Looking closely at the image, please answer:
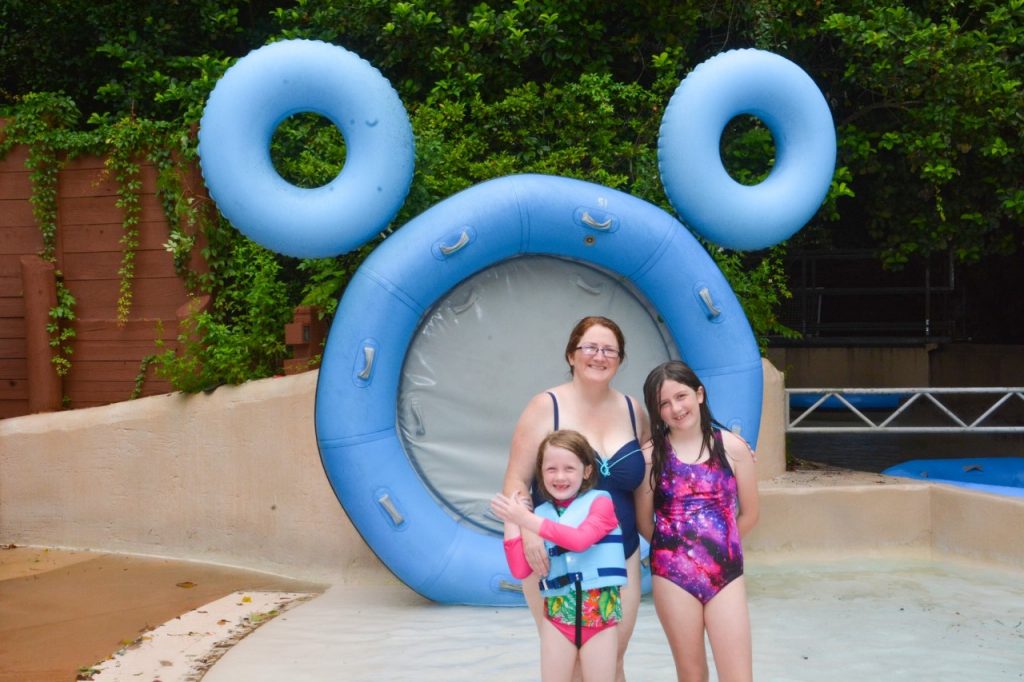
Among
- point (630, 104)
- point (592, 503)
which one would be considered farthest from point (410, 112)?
point (592, 503)

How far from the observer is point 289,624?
4.30 meters

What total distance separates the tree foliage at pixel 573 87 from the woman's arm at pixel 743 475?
Answer: 2.88m

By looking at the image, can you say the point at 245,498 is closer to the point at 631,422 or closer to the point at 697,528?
the point at 631,422

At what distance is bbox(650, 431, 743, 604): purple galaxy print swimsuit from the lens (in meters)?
2.61

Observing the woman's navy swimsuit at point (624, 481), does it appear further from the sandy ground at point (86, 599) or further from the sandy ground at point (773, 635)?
the sandy ground at point (86, 599)

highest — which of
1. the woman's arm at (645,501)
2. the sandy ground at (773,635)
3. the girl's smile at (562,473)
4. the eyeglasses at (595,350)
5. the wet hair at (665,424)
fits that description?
the eyeglasses at (595,350)

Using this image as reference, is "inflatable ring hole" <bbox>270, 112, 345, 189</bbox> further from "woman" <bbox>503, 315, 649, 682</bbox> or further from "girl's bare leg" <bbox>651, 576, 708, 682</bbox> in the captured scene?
"girl's bare leg" <bbox>651, 576, 708, 682</bbox>

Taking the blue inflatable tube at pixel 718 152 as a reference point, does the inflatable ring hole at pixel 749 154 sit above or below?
above

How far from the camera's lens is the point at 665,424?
8.86 feet

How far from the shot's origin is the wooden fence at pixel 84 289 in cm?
611

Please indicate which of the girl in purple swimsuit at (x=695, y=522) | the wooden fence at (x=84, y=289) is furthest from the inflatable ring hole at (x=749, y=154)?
the girl in purple swimsuit at (x=695, y=522)

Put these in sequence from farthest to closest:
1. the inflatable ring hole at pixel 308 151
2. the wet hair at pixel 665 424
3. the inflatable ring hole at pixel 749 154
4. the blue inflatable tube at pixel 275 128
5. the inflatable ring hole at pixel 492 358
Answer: the inflatable ring hole at pixel 749 154 → the inflatable ring hole at pixel 308 151 → the inflatable ring hole at pixel 492 358 → the blue inflatable tube at pixel 275 128 → the wet hair at pixel 665 424

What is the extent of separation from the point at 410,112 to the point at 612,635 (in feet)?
13.5

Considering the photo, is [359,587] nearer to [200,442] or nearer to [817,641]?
[200,442]
